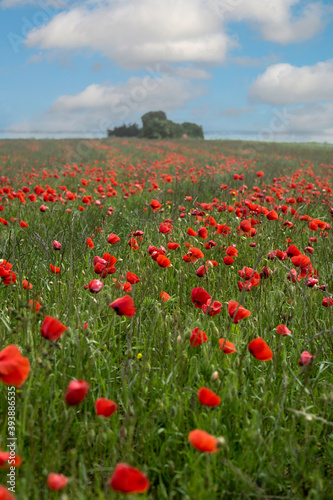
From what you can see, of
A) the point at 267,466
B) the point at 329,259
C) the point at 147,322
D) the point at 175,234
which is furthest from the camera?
the point at 175,234

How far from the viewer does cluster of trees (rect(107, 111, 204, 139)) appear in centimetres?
3881

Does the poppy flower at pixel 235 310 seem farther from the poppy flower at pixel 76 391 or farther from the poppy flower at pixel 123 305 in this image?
the poppy flower at pixel 76 391

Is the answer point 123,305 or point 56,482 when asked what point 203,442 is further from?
point 123,305

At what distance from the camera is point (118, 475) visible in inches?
38.2

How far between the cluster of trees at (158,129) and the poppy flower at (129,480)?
38156 millimetres

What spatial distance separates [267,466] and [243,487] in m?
0.19

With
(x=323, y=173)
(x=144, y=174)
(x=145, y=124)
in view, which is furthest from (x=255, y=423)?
(x=145, y=124)

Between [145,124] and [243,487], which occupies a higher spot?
[145,124]

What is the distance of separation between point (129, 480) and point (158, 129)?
39.6 m

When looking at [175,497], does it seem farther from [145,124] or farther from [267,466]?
[145,124]

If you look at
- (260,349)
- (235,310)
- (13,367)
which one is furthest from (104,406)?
(235,310)

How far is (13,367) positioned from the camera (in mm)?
1283

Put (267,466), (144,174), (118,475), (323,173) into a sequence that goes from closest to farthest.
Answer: (118,475)
(267,466)
(144,174)
(323,173)

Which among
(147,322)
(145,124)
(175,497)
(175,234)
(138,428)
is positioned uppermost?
(145,124)
